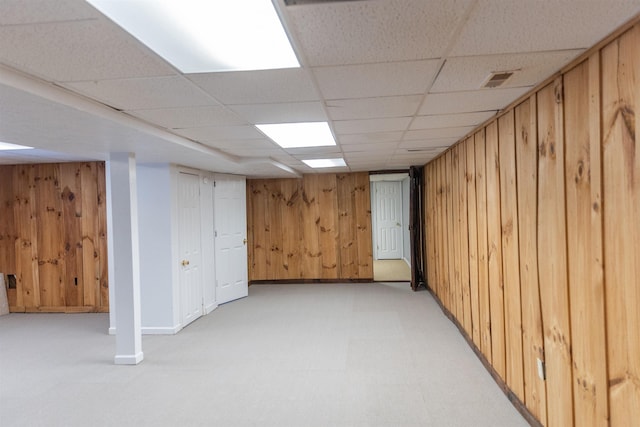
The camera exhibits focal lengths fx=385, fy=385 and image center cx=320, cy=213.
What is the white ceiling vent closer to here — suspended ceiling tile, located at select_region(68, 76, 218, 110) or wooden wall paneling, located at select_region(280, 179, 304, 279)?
suspended ceiling tile, located at select_region(68, 76, 218, 110)

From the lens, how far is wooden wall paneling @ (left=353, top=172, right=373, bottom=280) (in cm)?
738

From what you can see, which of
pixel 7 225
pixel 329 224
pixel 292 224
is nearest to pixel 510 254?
pixel 329 224

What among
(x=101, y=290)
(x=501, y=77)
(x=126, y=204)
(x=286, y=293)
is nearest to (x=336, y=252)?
(x=286, y=293)

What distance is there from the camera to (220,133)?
3.11 metres

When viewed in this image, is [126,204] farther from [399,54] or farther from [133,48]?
[399,54]

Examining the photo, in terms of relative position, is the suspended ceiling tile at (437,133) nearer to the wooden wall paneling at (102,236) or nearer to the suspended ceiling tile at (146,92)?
the suspended ceiling tile at (146,92)

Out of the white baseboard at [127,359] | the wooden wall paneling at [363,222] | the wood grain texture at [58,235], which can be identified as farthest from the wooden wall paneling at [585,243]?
the wood grain texture at [58,235]

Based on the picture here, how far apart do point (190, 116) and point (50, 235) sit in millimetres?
4453

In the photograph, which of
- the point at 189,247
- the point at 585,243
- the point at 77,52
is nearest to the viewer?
the point at 77,52

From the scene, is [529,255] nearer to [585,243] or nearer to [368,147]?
[585,243]

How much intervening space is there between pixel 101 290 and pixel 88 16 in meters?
5.25

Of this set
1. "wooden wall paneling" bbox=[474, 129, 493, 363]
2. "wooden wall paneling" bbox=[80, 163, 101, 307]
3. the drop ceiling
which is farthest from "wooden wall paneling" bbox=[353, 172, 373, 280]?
"wooden wall paneling" bbox=[80, 163, 101, 307]

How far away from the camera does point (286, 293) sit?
261 inches

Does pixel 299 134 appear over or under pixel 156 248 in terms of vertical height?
over
